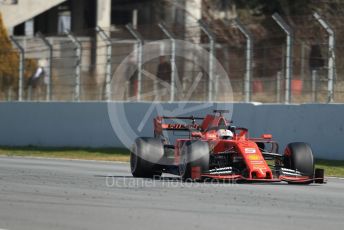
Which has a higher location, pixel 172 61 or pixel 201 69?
pixel 172 61

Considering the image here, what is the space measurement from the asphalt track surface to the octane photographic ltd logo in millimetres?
7225

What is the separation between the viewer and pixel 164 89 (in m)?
24.9

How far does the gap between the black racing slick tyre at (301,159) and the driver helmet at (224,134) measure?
35.7 inches

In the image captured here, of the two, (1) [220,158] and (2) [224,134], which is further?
(2) [224,134]

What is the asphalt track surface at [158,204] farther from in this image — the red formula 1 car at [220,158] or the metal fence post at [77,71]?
the metal fence post at [77,71]

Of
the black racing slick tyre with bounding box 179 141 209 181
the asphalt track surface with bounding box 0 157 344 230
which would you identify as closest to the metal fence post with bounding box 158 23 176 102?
the asphalt track surface with bounding box 0 157 344 230

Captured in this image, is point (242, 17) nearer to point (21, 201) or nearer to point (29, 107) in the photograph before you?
point (29, 107)

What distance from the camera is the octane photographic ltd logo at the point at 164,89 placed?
23.1 metres

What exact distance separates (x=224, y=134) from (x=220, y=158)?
0.51 metres

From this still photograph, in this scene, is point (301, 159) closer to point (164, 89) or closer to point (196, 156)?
point (196, 156)

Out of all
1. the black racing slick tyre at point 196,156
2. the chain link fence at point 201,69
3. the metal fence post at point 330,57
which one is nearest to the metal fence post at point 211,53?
the chain link fence at point 201,69

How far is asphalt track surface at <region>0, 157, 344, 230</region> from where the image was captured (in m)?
9.70

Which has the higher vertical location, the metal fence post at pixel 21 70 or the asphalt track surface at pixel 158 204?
the metal fence post at pixel 21 70

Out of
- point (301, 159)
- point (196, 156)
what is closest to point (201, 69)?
point (301, 159)
